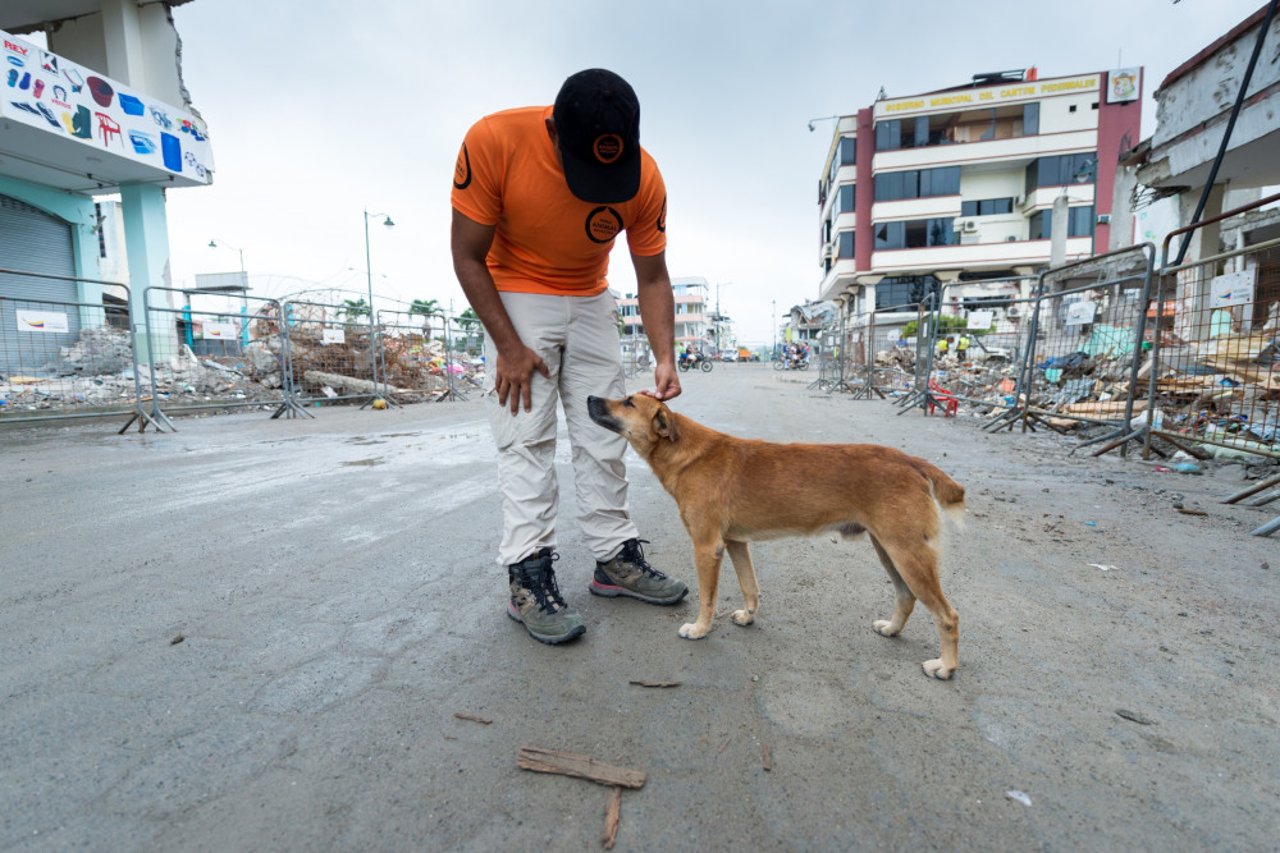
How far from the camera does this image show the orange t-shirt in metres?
2.11

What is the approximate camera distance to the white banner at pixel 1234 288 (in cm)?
459

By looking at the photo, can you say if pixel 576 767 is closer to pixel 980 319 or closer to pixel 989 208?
pixel 980 319

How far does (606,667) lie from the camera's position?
1.92 metres

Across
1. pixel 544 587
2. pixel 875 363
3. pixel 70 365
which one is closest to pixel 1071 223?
pixel 875 363

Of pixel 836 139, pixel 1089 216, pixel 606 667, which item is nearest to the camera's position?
pixel 606 667

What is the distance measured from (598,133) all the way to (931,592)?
195 centimetres

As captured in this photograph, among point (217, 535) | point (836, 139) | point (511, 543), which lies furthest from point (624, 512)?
point (836, 139)

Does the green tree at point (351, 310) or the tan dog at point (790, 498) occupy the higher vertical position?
the green tree at point (351, 310)

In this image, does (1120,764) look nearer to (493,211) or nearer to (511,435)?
(511,435)

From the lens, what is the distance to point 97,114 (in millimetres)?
12922

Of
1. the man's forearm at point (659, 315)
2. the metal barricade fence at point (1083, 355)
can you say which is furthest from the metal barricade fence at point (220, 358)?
the metal barricade fence at point (1083, 355)

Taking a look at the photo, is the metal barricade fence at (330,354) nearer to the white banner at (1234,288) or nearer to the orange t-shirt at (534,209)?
the orange t-shirt at (534,209)

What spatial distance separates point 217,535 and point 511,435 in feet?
7.32

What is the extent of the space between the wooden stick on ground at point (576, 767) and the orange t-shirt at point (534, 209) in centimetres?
166
